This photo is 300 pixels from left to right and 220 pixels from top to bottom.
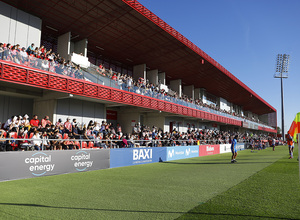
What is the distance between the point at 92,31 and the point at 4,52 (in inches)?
444

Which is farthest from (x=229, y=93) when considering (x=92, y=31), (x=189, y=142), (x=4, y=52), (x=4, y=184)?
(x=4, y=184)

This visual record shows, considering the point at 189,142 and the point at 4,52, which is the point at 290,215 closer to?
the point at 4,52

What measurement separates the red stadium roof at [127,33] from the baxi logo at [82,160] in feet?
42.8

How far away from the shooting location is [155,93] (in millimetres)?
25938

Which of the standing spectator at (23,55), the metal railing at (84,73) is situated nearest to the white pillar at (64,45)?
the metal railing at (84,73)

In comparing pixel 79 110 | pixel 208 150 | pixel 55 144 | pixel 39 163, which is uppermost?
pixel 79 110

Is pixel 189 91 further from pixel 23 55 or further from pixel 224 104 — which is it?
pixel 23 55

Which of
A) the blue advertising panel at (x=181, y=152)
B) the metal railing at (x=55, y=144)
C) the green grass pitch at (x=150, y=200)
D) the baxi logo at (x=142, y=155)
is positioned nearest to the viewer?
the green grass pitch at (x=150, y=200)

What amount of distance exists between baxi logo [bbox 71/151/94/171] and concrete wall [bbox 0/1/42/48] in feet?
39.9

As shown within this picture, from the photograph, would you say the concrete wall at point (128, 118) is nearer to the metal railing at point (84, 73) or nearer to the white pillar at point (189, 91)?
the metal railing at point (84, 73)

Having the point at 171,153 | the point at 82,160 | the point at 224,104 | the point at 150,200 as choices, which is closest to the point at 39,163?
the point at 82,160

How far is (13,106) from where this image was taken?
19.2 metres

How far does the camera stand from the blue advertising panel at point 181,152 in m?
20.5

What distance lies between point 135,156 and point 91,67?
9188 millimetres
